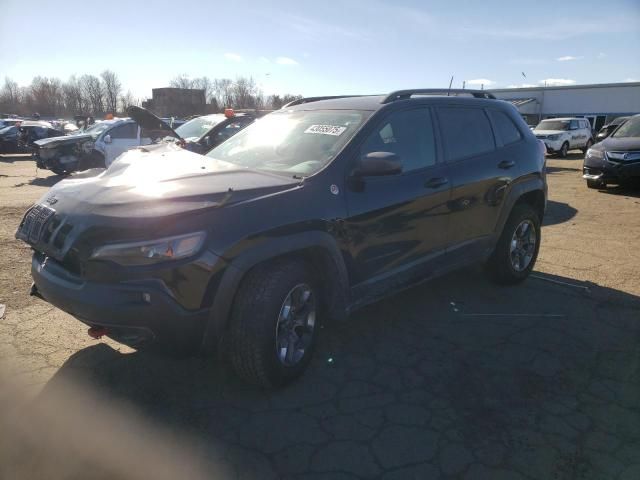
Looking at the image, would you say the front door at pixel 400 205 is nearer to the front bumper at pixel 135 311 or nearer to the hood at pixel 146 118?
the front bumper at pixel 135 311

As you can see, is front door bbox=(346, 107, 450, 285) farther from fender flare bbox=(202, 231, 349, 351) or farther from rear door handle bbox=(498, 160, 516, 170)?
rear door handle bbox=(498, 160, 516, 170)

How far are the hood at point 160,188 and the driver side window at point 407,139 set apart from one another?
817mm

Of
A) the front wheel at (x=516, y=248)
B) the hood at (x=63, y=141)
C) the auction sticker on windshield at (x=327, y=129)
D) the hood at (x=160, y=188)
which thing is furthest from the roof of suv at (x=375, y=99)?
the hood at (x=63, y=141)

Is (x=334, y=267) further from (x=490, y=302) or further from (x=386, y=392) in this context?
(x=490, y=302)

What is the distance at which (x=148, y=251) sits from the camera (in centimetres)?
248

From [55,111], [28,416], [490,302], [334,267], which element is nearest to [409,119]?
[334,267]

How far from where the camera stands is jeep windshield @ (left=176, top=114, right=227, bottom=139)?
978 cm

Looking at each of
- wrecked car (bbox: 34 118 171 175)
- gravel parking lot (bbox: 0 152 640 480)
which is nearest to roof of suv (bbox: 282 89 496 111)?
gravel parking lot (bbox: 0 152 640 480)

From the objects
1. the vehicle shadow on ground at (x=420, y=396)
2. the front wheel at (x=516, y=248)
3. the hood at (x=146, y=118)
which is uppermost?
the hood at (x=146, y=118)

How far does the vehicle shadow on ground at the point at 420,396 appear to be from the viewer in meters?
2.52

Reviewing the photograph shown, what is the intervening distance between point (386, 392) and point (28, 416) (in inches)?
83.2

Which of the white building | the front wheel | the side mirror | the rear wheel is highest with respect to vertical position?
the white building

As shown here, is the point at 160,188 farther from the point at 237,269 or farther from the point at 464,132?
the point at 464,132

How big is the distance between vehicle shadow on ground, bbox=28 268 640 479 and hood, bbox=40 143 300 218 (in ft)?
3.91
